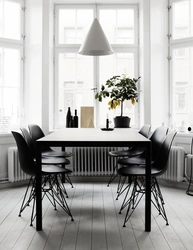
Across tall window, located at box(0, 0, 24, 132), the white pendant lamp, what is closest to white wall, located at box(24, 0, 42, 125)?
tall window, located at box(0, 0, 24, 132)

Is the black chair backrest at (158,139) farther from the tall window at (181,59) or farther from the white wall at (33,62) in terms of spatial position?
the white wall at (33,62)

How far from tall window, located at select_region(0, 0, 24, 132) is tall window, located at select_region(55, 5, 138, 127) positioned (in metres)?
0.65

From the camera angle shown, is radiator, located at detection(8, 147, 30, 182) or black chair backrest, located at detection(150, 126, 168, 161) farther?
radiator, located at detection(8, 147, 30, 182)

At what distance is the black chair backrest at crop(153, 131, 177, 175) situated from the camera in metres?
3.31

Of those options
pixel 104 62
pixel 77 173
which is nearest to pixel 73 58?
pixel 104 62

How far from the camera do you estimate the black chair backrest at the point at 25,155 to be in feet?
10.7

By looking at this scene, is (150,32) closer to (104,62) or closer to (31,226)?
(104,62)

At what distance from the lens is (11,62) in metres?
5.45

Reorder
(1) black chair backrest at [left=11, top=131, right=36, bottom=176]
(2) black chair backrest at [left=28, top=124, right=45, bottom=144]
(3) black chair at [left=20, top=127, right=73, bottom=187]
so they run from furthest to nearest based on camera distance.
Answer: (2) black chair backrest at [left=28, top=124, right=45, bottom=144]
(3) black chair at [left=20, top=127, right=73, bottom=187]
(1) black chair backrest at [left=11, top=131, right=36, bottom=176]

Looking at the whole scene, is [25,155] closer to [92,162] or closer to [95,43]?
[95,43]

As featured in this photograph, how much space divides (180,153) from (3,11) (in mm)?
3531

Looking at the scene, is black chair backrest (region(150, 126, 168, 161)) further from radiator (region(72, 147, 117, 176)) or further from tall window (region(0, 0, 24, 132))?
tall window (region(0, 0, 24, 132))

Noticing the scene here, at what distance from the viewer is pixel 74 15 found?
580 centimetres

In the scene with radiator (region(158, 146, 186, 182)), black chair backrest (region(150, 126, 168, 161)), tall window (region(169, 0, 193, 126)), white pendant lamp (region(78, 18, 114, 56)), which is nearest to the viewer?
black chair backrest (region(150, 126, 168, 161))
